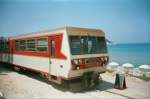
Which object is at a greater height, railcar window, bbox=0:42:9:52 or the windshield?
the windshield

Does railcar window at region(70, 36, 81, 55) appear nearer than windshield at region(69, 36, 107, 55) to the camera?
Yes

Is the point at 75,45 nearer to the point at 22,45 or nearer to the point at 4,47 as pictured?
the point at 22,45

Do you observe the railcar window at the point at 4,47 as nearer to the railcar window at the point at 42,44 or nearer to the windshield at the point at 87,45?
the railcar window at the point at 42,44

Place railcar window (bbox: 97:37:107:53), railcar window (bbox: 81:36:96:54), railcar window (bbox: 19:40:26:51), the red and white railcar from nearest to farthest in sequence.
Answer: the red and white railcar < railcar window (bbox: 81:36:96:54) < railcar window (bbox: 97:37:107:53) < railcar window (bbox: 19:40:26:51)

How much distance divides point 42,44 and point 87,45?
8.69 feet

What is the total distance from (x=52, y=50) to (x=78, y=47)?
1521 millimetres

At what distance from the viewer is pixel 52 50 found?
947 cm

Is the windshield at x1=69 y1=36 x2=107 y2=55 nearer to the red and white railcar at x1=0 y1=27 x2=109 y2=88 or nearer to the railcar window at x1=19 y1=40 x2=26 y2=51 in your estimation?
the red and white railcar at x1=0 y1=27 x2=109 y2=88

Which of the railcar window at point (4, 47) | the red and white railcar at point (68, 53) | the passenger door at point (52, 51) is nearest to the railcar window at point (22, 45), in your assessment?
the red and white railcar at point (68, 53)

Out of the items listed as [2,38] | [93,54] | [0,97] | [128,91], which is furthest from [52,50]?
[2,38]

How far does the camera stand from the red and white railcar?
8438 mm

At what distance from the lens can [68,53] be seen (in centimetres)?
827

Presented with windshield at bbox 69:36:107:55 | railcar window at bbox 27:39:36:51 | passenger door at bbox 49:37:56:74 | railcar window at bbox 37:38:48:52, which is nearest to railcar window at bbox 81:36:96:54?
windshield at bbox 69:36:107:55

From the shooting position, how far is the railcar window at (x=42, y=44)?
392 inches
